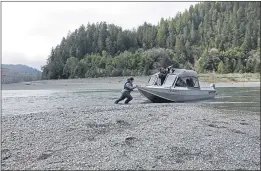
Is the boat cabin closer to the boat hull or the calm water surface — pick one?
the boat hull

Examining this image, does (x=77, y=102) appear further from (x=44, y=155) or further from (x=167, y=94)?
(x=44, y=155)

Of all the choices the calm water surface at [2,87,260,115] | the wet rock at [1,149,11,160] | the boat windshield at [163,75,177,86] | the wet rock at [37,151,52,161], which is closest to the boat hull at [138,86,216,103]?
the boat windshield at [163,75,177,86]

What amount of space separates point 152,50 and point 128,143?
125 meters

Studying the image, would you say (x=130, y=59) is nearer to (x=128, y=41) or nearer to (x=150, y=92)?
(x=128, y=41)

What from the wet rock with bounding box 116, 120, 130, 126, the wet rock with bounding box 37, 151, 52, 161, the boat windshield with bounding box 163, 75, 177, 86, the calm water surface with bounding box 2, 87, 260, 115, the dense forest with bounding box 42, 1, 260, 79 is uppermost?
the dense forest with bounding box 42, 1, 260, 79

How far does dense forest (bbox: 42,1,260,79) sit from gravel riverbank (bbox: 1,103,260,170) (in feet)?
304

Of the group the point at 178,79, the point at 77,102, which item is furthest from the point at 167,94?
the point at 77,102

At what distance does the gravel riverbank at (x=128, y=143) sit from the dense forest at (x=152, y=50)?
9278cm

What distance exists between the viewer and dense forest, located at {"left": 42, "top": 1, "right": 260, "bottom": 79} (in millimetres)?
120875

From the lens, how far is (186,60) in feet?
514

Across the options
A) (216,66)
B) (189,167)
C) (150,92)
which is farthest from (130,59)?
(189,167)

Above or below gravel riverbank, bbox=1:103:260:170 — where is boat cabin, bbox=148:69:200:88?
above

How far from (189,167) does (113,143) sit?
3496 millimetres

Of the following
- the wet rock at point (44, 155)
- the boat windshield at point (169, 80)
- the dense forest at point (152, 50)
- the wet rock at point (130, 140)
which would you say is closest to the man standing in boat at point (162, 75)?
the boat windshield at point (169, 80)
